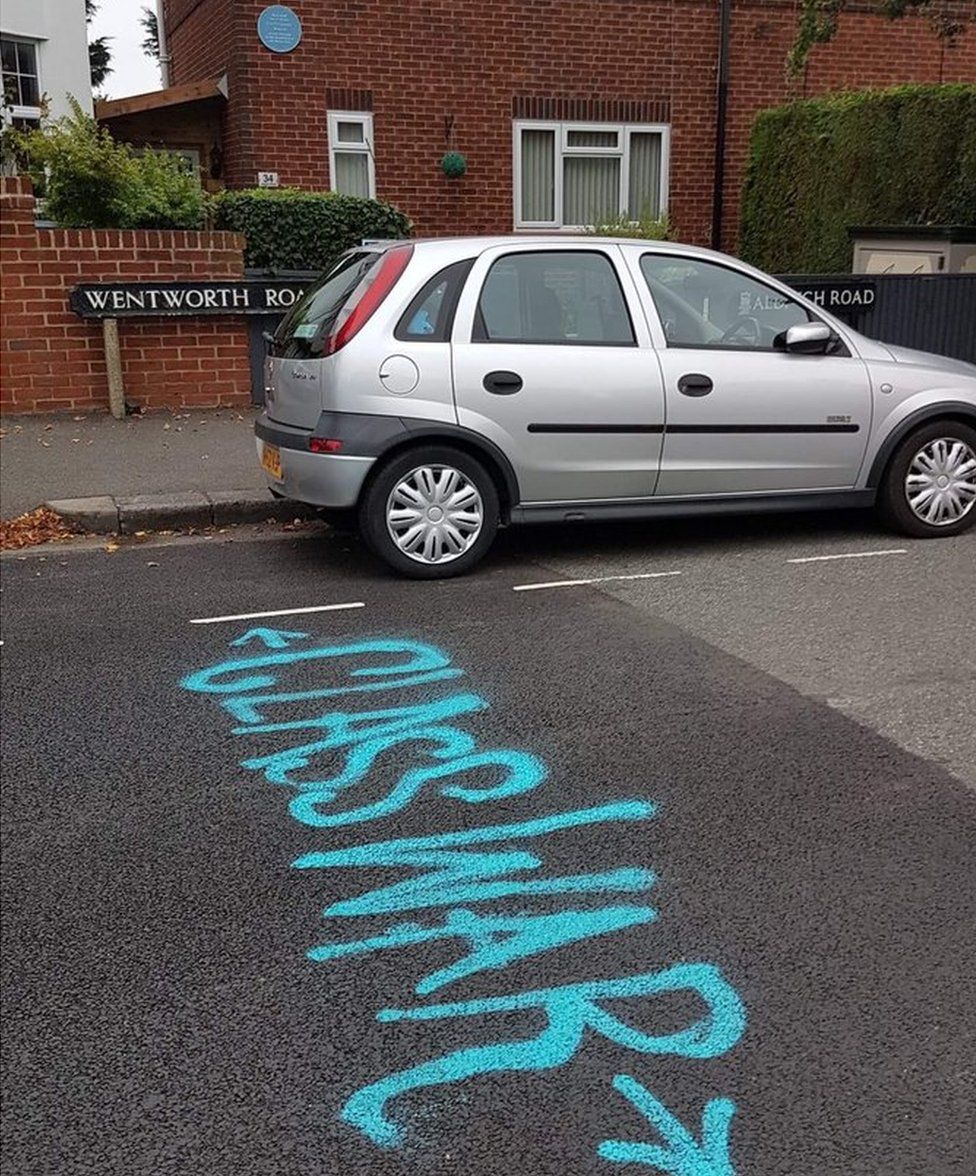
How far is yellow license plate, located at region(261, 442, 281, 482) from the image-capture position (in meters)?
6.88

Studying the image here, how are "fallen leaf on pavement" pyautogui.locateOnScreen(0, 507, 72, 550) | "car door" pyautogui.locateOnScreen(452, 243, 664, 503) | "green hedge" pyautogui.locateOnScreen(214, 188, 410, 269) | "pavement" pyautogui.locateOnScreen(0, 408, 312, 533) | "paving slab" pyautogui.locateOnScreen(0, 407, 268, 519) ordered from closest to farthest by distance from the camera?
"car door" pyautogui.locateOnScreen(452, 243, 664, 503)
"fallen leaf on pavement" pyautogui.locateOnScreen(0, 507, 72, 550)
"pavement" pyautogui.locateOnScreen(0, 408, 312, 533)
"paving slab" pyautogui.locateOnScreen(0, 407, 268, 519)
"green hedge" pyautogui.locateOnScreen(214, 188, 410, 269)

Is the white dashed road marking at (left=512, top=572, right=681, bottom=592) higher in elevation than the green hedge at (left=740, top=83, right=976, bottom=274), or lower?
lower

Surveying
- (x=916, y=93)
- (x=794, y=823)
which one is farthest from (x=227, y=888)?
(x=916, y=93)

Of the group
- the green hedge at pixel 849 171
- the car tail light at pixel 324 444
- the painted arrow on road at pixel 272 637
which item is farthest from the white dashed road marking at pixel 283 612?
the green hedge at pixel 849 171

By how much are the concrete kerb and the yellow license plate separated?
871 millimetres

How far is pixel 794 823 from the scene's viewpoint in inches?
150

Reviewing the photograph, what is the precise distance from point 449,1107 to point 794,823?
1.61 meters

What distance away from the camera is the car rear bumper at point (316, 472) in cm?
644

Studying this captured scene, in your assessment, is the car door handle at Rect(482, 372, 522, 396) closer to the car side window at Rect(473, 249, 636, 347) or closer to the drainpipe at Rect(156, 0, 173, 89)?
the car side window at Rect(473, 249, 636, 347)

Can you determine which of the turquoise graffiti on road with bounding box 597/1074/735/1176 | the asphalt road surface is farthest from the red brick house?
the turquoise graffiti on road with bounding box 597/1074/735/1176

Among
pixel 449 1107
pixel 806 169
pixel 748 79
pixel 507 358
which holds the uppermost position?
pixel 748 79

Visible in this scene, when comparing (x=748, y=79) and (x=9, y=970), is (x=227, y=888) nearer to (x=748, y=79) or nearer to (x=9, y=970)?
(x=9, y=970)

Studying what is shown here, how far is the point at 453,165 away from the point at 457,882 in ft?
45.6

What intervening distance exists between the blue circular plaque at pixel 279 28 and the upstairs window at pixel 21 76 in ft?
10.1
